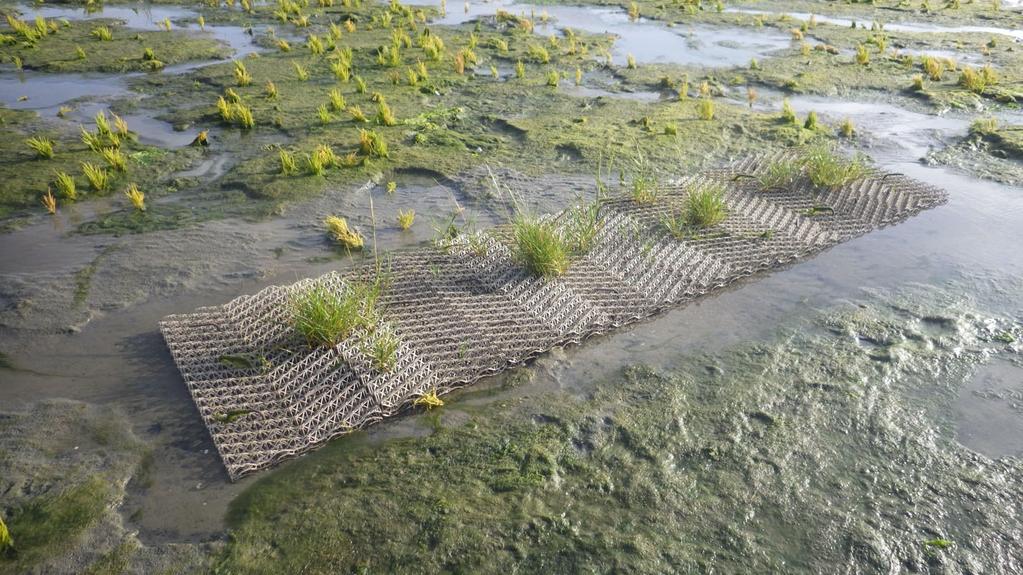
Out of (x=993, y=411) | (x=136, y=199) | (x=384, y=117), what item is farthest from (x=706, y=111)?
(x=136, y=199)

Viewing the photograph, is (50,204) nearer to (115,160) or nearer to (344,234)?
(115,160)

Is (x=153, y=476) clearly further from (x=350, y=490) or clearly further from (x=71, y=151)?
(x=71, y=151)

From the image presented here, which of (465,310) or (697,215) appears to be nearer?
(465,310)

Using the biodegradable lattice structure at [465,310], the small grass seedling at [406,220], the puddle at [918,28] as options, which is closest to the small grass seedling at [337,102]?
the small grass seedling at [406,220]

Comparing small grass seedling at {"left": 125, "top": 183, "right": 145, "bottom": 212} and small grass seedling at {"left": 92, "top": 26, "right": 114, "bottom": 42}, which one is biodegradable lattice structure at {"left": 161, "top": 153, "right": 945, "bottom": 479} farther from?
small grass seedling at {"left": 92, "top": 26, "right": 114, "bottom": 42}

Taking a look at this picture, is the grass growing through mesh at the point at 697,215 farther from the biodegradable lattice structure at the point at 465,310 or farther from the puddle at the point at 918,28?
the puddle at the point at 918,28

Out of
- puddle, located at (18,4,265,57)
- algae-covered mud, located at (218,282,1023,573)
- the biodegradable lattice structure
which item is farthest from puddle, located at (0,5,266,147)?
algae-covered mud, located at (218,282,1023,573)
